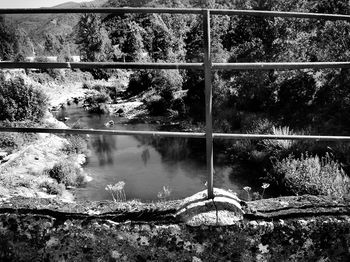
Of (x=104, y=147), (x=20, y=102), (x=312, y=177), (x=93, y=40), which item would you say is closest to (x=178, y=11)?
(x=312, y=177)

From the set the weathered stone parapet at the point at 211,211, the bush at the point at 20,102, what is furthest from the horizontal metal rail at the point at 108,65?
the bush at the point at 20,102

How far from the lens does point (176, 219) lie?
79.5 inches

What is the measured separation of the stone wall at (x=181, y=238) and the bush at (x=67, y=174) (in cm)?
1098

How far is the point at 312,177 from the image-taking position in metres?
9.82

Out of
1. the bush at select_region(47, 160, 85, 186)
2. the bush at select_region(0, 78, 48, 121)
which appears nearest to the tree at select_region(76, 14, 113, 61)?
the bush at select_region(0, 78, 48, 121)

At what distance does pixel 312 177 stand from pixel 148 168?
19.6 ft

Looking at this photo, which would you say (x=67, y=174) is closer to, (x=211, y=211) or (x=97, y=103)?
(x=211, y=211)

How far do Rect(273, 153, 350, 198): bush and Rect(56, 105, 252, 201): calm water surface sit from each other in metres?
1.44

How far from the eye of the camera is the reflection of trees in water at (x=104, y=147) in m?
15.2

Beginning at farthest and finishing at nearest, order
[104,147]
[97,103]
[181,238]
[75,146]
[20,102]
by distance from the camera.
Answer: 1. [97,103]
2. [20,102]
3. [104,147]
4. [75,146]
5. [181,238]

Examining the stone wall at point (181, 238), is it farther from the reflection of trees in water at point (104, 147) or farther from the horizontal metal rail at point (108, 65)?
the reflection of trees in water at point (104, 147)

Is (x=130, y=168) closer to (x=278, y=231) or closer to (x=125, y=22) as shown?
(x=278, y=231)

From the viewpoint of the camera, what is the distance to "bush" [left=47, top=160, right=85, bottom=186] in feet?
41.7

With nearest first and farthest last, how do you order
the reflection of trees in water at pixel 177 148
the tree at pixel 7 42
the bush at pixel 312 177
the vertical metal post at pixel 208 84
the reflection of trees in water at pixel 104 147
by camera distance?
1. the vertical metal post at pixel 208 84
2. the bush at pixel 312 177
3. the reflection of trees in water at pixel 177 148
4. the reflection of trees in water at pixel 104 147
5. the tree at pixel 7 42
